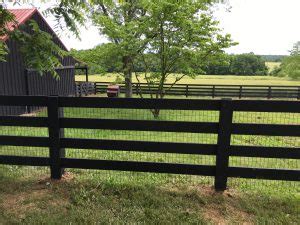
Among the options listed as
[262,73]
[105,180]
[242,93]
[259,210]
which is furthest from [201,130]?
[262,73]

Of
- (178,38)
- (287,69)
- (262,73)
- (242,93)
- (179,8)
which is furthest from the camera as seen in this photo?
(262,73)


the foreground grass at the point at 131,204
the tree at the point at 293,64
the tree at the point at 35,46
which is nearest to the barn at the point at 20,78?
the tree at the point at 35,46

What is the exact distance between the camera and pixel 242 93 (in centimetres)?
3077

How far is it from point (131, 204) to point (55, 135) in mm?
1587

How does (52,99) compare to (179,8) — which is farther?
(179,8)

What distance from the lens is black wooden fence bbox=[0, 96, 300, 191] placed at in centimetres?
425

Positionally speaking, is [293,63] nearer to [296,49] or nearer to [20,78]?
[296,49]

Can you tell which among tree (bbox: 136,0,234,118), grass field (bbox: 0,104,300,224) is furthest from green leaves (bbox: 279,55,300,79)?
grass field (bbox: 0,104,300,224)

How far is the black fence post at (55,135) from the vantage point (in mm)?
4551

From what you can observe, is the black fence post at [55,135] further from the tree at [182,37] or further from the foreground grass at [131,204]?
the tree at [182,37]

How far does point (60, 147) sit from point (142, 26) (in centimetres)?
1139

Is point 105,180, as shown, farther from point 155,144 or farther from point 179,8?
point 179,8

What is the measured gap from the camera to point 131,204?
398 centimetres

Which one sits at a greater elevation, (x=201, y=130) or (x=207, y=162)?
(x=201, y=130)
